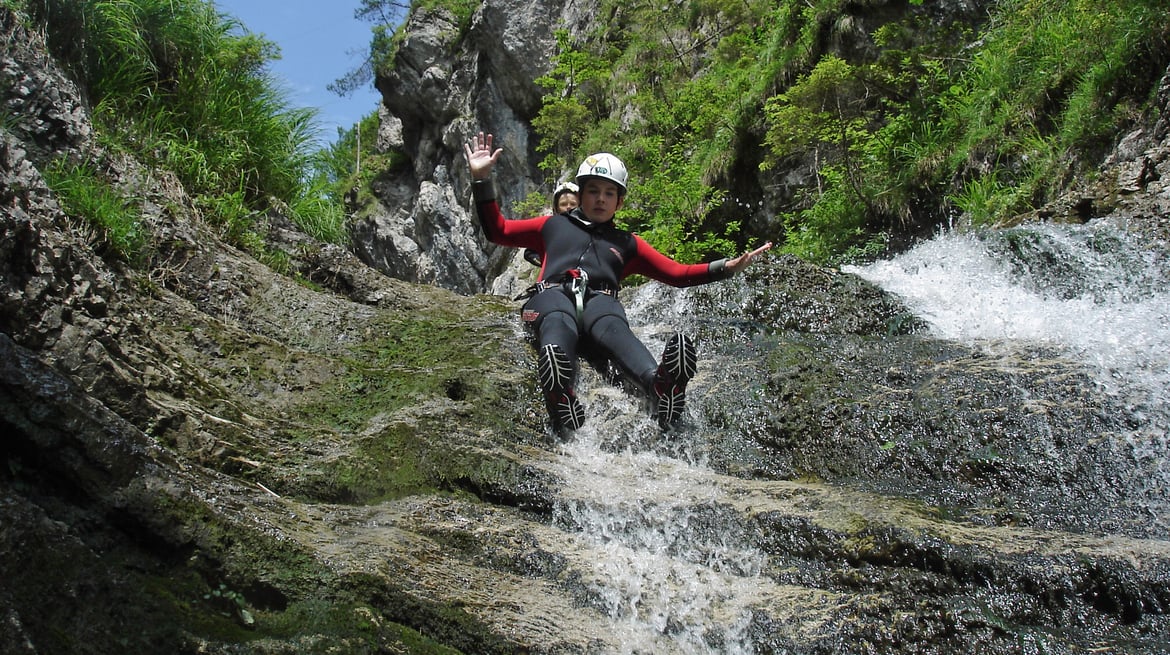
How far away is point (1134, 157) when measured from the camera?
8.16 meters

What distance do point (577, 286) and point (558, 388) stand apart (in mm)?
1052

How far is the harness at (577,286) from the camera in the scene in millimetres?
5438

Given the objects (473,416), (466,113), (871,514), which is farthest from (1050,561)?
(466,113)

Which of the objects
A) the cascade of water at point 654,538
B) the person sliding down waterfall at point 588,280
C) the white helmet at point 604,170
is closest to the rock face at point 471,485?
the cascade of water at point 654,538

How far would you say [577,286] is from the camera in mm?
5496

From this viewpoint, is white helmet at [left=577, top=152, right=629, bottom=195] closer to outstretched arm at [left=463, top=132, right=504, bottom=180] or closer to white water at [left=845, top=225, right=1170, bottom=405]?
outstretched arm at [left=463, top=132, right=504, bottom=180]

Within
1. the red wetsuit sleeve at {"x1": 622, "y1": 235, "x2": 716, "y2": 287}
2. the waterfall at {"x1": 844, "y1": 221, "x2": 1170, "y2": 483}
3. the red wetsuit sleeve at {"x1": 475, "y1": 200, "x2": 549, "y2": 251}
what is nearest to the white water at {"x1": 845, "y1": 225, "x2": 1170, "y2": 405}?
the waterfall at {"x1": 844, "y1": 221, "x2": 1170, "y2": 483}

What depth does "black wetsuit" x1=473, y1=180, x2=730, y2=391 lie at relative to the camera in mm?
5156

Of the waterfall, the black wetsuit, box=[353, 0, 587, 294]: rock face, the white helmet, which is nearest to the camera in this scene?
the waterfall

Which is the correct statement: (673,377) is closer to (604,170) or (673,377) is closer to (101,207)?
(604,170)

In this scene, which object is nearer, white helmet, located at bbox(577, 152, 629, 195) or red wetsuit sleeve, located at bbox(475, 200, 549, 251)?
red wetsuit sleeve, located at bbox(475, 200, 549, 251)

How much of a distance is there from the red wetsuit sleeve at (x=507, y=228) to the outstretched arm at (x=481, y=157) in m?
0.22

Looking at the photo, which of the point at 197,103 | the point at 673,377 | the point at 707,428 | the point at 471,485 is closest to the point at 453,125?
the point at 197,103

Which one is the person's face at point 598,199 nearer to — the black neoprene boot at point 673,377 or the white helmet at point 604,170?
the white helmet at point 604,170
